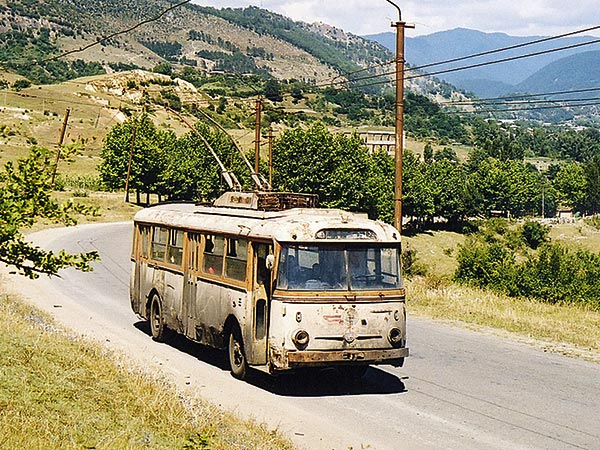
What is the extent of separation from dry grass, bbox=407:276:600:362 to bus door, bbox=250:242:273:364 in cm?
624

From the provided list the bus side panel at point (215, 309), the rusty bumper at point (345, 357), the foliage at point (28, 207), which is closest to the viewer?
the foliage at point (28, 207)

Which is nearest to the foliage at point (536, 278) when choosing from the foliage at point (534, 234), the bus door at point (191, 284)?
the bus door at point (191, 284)

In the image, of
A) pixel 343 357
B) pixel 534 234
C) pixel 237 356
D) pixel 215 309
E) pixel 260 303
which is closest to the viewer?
pixel 343 357

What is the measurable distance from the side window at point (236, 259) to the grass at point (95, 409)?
7.21ft

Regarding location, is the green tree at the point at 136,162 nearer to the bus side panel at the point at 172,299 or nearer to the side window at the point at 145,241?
the side window at the point at 145,241

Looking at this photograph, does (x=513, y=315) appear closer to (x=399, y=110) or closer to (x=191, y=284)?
(x=399, y=110)

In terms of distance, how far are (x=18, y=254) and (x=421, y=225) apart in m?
98.0

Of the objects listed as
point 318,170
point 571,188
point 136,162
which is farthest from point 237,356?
point 571,188

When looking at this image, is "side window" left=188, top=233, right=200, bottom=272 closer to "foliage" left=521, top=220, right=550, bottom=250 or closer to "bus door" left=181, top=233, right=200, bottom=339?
"bus door" left=181, top=233, right=200, bottom=339

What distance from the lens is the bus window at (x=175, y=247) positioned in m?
15.7

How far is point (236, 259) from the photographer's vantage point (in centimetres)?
1331

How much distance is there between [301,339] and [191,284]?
3.80 m

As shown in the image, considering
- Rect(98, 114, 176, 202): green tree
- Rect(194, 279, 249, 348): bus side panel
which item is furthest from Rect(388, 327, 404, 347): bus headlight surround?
Rect(98, 114, 176, 202): green tree

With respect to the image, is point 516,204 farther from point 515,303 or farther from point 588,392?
point 588,392
